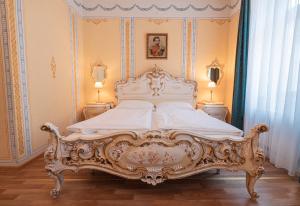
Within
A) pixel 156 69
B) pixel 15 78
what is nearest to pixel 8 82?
pixel 15 78

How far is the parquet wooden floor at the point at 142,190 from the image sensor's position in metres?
1.93

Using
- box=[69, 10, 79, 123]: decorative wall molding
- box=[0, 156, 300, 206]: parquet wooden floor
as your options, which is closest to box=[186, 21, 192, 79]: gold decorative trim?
box=[69, 10, 79, 123]: decorative wall molding

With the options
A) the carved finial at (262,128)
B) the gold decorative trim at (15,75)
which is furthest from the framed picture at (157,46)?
the carved finial at (262,128)

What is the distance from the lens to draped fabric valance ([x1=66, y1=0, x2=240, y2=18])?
4336mm

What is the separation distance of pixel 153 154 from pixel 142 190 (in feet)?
1.63

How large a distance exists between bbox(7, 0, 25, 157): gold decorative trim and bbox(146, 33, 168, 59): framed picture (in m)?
2.51

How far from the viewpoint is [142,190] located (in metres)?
2.14

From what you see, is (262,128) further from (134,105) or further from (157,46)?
(157,46)

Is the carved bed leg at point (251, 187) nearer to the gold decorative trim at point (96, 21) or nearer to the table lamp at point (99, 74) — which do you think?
the table lamp at point (99, 74)

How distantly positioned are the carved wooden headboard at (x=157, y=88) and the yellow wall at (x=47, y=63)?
1.14m

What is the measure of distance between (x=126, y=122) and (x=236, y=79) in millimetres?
2305

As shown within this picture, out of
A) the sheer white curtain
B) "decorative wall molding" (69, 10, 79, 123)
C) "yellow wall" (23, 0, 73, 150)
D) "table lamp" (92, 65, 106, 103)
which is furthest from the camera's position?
"table lamp" (92, 65, 106, 103)

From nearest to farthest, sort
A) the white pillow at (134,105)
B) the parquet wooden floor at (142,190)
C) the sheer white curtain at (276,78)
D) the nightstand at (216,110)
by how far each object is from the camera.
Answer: the parquet wooden floor at (142,190) < the sheer white curtain at (276,78) < the white pillow at (134,105) < the nightstand at (216,110)

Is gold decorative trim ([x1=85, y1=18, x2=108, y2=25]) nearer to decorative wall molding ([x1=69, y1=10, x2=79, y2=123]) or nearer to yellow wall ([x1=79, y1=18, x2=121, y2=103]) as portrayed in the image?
yellow wall ([x1=79, y1=18, x2=121, y2=103])
